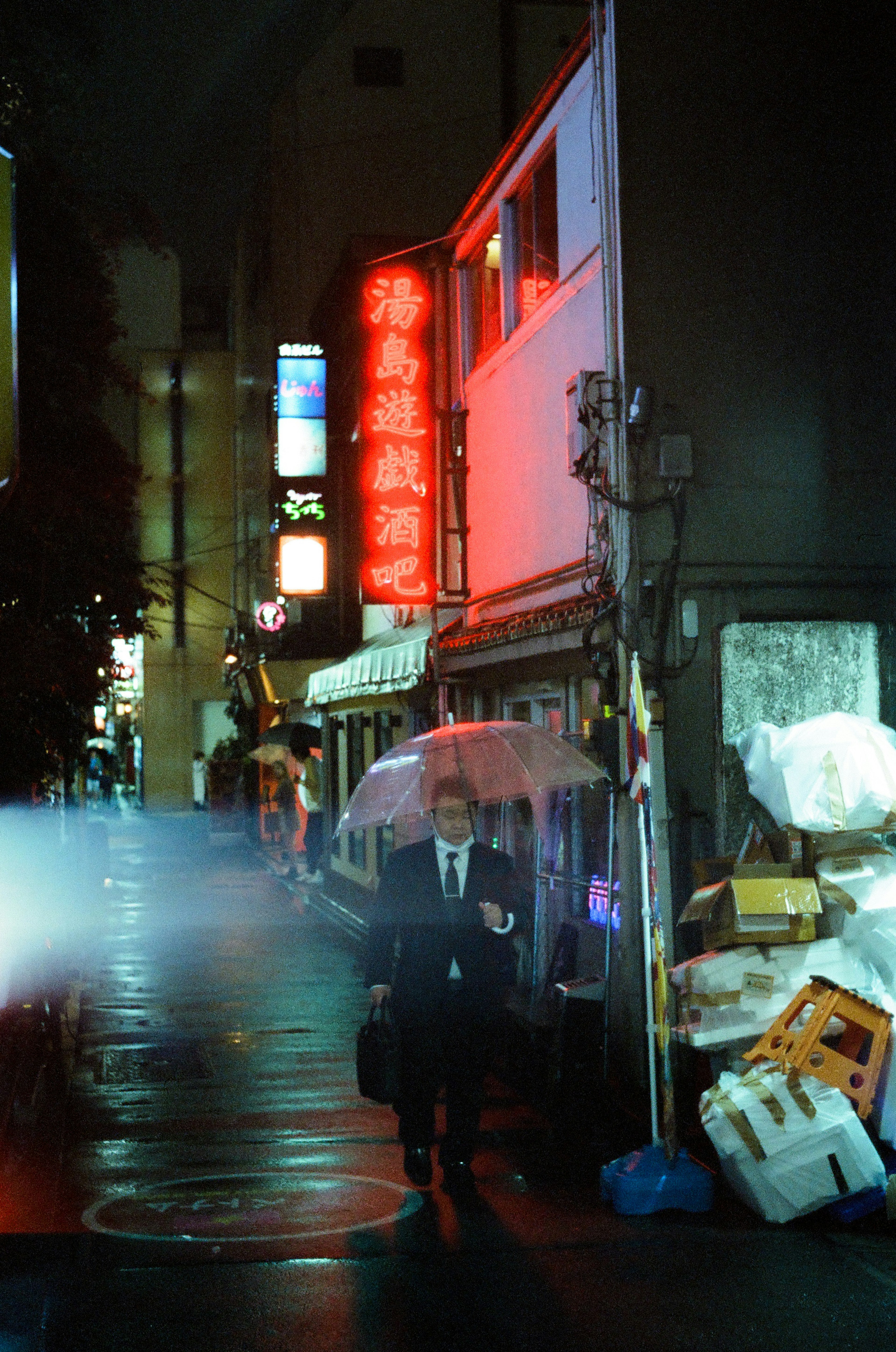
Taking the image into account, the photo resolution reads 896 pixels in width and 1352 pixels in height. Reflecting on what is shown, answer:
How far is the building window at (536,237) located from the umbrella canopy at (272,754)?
603 inches

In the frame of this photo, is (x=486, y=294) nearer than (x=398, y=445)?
Yes

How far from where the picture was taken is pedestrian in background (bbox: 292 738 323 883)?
24219 millimetres

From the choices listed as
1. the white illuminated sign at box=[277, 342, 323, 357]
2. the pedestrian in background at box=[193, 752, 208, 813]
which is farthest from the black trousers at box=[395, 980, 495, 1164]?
the pedestrian in background at box=[193, 752, 208, 813]

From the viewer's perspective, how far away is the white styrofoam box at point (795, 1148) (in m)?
6.16

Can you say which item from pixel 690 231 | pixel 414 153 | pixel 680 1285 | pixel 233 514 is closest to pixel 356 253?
pixel 414 153

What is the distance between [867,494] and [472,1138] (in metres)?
5.49

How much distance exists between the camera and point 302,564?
22.3 m

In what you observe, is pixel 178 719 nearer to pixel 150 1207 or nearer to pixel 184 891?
pixel 184 891

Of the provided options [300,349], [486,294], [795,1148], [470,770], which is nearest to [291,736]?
[300,349]

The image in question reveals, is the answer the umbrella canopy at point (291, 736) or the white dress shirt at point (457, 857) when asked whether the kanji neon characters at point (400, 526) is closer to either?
the white dress shirt at point (457, 857)

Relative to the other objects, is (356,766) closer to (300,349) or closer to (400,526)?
(300,349)

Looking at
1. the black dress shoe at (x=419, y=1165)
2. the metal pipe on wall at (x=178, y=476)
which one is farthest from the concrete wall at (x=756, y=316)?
the metal pipe on wall at (x=178, y=476)

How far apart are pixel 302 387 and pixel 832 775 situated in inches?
562

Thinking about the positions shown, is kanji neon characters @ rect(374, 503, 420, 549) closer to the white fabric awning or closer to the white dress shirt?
the white fabric awning
